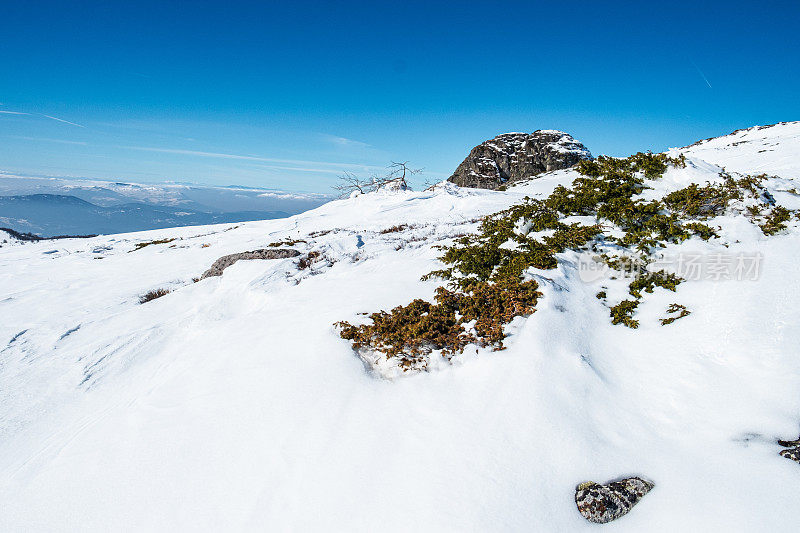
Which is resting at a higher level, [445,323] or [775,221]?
[775,221]

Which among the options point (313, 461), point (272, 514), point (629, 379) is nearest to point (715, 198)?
point (629, 379)

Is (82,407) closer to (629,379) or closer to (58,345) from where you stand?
(58,345)

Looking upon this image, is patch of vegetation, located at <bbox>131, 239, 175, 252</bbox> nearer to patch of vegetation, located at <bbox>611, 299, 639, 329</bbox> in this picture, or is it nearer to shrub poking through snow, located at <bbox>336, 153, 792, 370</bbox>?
shrub poking through snow, located at <bbox>336, 153, 792, 370</bbox>

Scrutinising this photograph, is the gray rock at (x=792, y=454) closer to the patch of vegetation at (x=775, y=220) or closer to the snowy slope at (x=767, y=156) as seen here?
the patch of vegetation at (x=775, y=220)

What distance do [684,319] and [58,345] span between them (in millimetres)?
11420

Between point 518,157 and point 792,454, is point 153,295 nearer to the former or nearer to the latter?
point 792,454

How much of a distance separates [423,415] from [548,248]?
4777 millimetres

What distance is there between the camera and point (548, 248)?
7195 mm

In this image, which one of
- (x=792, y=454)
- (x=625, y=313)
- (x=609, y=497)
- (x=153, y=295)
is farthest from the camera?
(x=153, y=295)

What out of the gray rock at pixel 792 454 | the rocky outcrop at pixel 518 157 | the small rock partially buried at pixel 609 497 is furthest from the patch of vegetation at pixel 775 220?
the rocky outcrop at pixel 518 157

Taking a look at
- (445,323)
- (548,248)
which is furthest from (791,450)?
(548,248)

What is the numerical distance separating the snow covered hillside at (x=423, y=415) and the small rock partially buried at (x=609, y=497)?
0.23 feet

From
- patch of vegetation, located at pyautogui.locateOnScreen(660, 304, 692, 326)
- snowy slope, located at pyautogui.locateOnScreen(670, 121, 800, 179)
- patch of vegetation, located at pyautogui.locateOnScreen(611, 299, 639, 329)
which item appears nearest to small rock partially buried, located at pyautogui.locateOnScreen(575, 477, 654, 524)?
patch of vegetation, located at pyautogui.locateOnScreen(611, 299, 639, 329)

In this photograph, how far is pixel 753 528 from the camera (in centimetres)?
261
